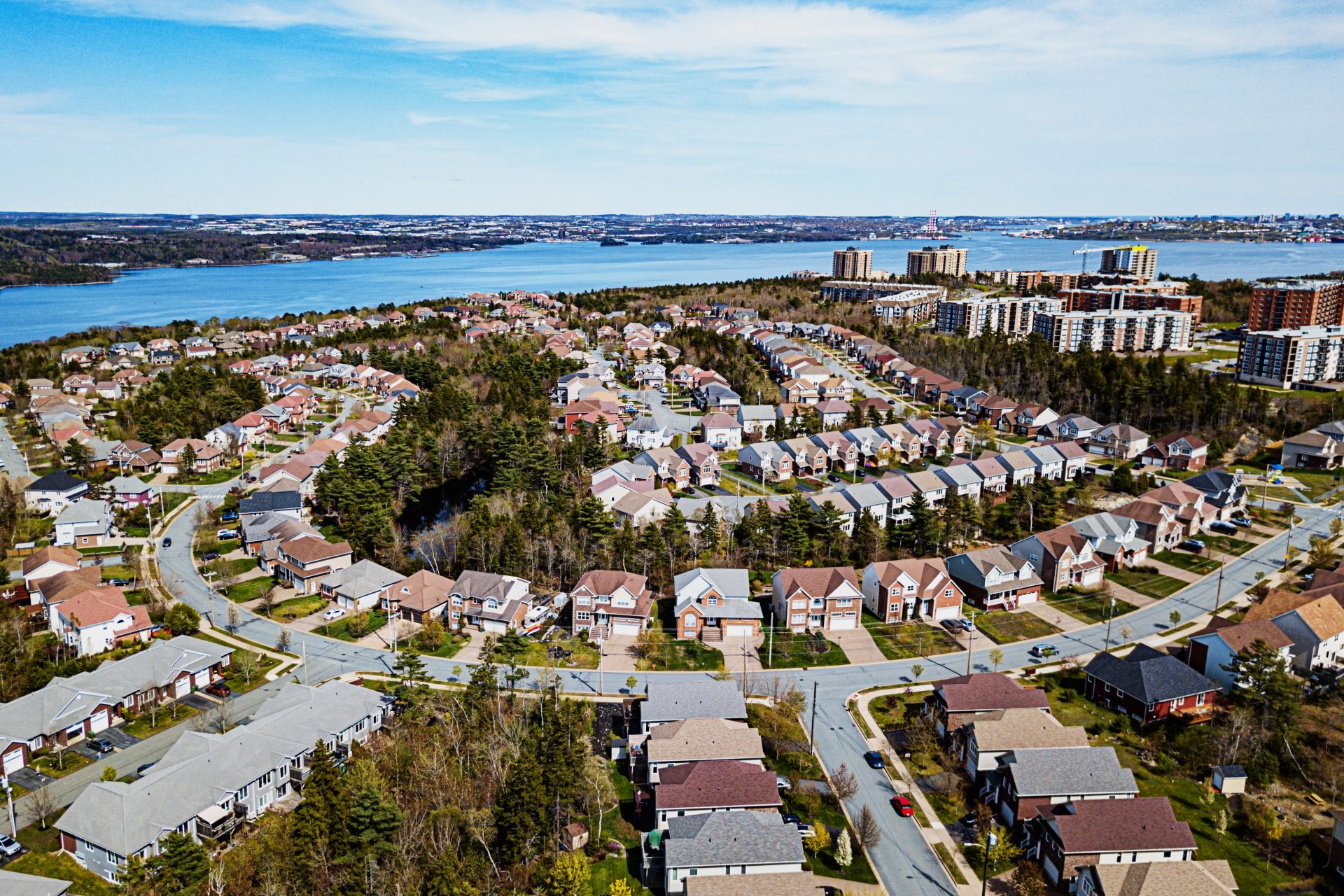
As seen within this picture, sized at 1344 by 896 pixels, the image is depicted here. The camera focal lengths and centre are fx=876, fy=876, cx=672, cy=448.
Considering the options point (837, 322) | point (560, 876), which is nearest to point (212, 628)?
point (560, 876)

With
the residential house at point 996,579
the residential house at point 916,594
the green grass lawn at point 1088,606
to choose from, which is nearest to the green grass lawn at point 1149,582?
the green grass lawn at point 1088,606

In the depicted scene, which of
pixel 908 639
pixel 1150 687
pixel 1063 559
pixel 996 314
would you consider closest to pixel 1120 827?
pixel 1150 687

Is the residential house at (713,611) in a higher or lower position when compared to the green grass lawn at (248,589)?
higher

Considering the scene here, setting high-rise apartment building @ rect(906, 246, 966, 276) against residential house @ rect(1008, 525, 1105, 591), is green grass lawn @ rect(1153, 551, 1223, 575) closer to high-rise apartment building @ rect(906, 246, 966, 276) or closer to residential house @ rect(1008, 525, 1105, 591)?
residential house @ rect(1008, 525, 1105, 591)

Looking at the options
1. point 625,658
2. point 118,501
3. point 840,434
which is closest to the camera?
point 625,658

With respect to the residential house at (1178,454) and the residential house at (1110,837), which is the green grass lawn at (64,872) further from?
the residential house at (1178,454)

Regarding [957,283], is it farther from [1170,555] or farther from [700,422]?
[1170,555]
